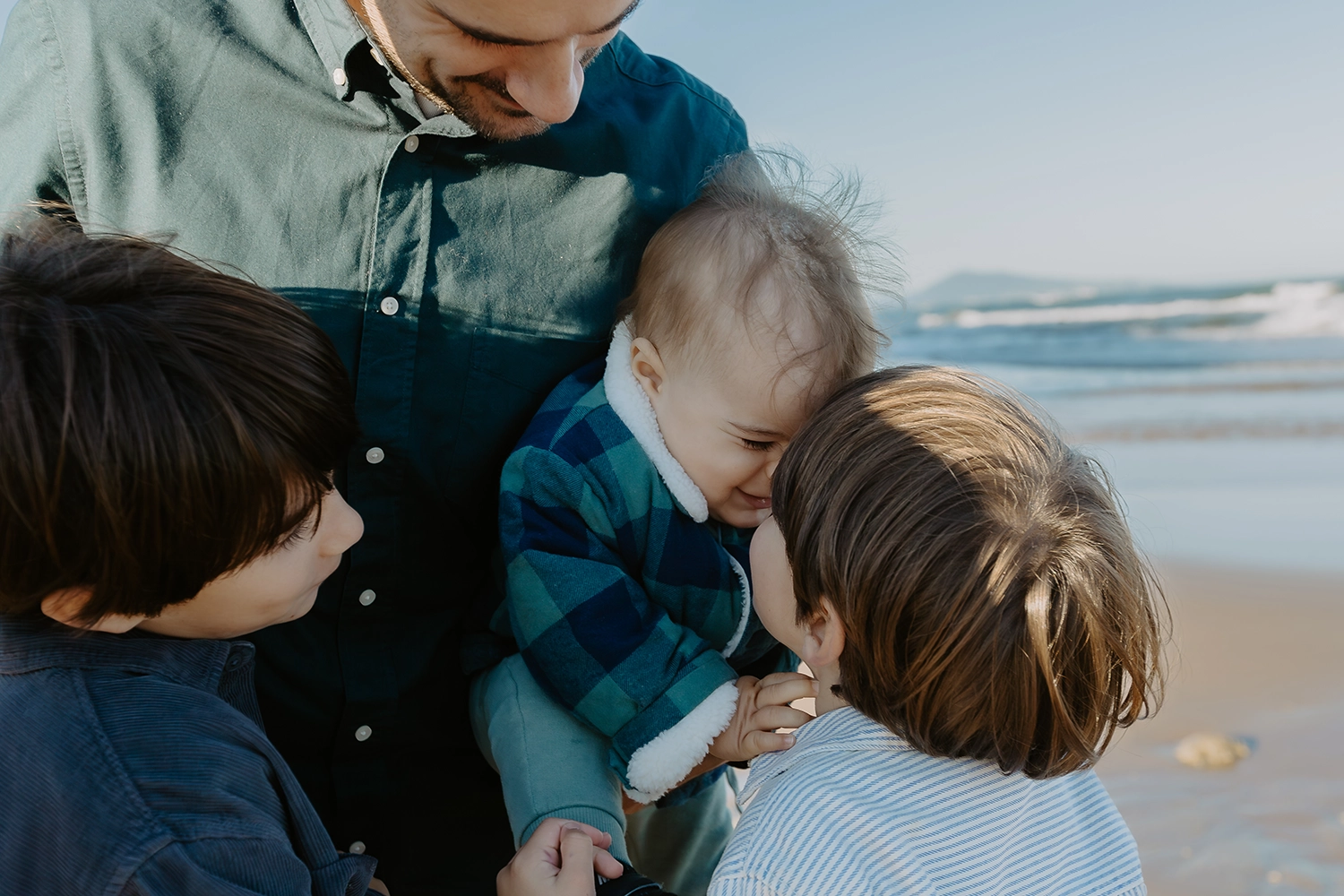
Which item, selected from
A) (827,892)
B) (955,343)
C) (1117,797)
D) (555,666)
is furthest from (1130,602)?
(955,343)

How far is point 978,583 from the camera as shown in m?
1.14

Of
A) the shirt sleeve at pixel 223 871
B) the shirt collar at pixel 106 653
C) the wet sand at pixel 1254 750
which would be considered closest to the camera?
the shirt sleeve at pixel 223 871

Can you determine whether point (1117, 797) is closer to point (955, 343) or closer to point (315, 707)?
point (315, 707)

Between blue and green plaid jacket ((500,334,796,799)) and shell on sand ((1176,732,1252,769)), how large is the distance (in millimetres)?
1817

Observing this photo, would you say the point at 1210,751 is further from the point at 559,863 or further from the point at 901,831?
the point at 559,863

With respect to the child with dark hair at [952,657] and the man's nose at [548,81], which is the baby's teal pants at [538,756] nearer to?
the child with dark hair at [952,657]

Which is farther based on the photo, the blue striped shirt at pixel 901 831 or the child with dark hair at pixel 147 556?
the blue striped shirt at pixel 901 831

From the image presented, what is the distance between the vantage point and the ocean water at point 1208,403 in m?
4.38

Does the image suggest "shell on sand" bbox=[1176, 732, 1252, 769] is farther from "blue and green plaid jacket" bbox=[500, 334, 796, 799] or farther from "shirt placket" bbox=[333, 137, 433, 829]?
"shirt placket" bbox=[333, 137, 433, 829]

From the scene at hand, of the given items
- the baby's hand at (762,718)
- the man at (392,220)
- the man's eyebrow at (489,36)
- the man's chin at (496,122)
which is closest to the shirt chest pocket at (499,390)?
the man at (392,220)

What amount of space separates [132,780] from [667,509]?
30.3 inches

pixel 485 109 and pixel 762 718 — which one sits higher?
pixel 485 109

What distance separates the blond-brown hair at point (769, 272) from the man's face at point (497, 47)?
286 mm

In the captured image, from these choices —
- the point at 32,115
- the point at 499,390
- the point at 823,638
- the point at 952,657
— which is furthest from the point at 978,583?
the point at 32,115
